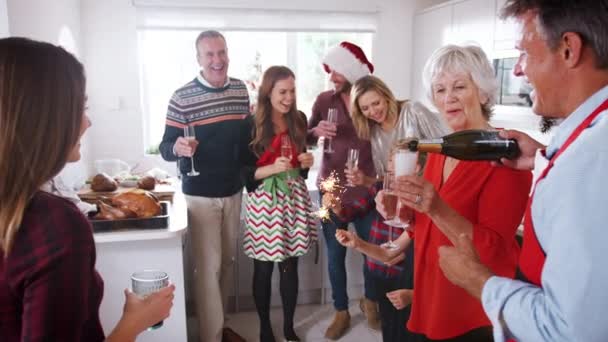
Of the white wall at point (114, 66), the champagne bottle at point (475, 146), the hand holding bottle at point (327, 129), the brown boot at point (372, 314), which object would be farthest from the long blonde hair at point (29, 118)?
the white wall at point (114, 66)

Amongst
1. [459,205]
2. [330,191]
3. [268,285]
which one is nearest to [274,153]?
[330,191]

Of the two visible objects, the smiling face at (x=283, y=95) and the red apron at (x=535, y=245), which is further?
the smiling face at (x=283, y=95)

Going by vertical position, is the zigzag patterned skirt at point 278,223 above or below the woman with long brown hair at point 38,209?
below

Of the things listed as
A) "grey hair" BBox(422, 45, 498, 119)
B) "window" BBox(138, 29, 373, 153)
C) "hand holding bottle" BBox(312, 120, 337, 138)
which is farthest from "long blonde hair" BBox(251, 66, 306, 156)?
"window" BBox(138, 29, 373, 153)

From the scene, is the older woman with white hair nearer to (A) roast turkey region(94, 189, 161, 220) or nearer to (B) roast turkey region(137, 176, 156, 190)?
(A) roast turkey region(94, 189, 161, 220)

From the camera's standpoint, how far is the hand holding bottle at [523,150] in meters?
1.14

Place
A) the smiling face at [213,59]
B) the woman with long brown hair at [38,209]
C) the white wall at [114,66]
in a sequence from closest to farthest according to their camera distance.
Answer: the woman with long brown hair at [38,209] < the smiling face at [213,59] < the white wall at [114,66]

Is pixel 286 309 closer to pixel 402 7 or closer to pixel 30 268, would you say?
pixel 30 268

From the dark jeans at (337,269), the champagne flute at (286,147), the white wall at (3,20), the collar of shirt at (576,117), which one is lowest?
the dark jeans at (337,269)

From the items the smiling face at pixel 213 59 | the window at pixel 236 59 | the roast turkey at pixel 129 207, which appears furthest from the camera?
the window at pixel 236 59

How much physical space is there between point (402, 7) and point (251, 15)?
1331mm

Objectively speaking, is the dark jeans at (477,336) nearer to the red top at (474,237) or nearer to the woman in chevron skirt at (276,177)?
the red top at (474,237)

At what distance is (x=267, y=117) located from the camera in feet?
7.82

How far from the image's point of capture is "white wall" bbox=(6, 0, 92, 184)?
2.24 metres
